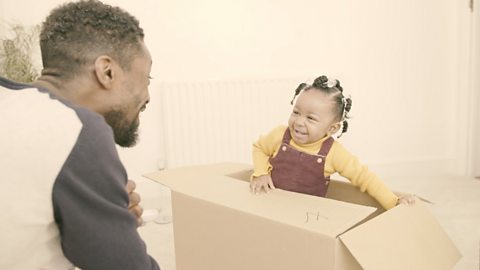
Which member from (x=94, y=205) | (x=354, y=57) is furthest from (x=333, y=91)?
(x=354, y=57)

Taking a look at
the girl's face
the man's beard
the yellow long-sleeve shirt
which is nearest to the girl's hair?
the girl's face

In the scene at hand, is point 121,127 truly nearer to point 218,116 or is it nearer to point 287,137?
point 287,137

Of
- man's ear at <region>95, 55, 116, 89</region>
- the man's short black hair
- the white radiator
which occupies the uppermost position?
the man's short black hair

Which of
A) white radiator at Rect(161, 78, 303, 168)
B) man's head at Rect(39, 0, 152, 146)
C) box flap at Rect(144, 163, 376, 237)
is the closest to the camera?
man's head at Rect(39, 0, 152, 146)

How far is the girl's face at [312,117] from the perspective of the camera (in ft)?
4.58

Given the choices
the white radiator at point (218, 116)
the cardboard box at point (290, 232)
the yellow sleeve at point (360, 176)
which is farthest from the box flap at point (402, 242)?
the white radiator at point (218, 116)

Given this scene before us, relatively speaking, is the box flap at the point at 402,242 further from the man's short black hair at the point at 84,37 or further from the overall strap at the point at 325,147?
→ the man's short black hair at the point at 84,37

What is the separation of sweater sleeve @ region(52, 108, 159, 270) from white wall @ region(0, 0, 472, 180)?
2.09 metres

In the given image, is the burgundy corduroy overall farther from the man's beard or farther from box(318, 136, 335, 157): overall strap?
the man's beard

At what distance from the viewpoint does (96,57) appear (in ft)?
2.38

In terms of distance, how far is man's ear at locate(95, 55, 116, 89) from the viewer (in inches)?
28.6

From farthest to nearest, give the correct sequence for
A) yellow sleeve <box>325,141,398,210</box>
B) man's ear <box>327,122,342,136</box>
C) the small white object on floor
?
1. the small white object on floor
2. man's ear <box>327,122,342,136</box>
3. yellow sleeve <box>325,141,398,210</box>

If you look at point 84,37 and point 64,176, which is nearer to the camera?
point 64,176

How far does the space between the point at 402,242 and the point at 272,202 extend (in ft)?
0.99
